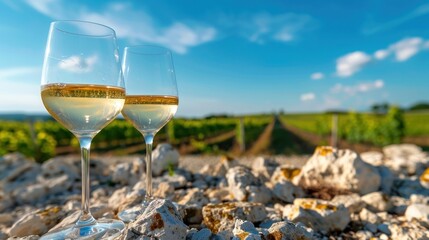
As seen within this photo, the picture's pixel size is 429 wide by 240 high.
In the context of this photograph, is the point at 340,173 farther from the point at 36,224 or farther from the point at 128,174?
the point at 128,174

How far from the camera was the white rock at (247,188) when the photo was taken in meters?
2.62

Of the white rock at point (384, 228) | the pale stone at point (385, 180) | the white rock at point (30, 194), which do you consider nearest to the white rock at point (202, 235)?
the white rock at point (384, 228)

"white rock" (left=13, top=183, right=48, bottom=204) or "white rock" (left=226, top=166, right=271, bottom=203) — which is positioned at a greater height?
"white rock" (left=226, top=166, right=271, bottom=203)

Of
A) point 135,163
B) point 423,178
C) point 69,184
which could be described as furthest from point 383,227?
point 69,184

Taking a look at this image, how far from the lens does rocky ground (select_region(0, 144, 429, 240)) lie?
1613 mm

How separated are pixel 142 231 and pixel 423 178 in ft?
11.2

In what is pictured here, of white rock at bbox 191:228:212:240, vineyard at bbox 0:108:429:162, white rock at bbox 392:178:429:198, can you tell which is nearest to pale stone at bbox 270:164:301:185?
white rock at bbox 392:178:429:198

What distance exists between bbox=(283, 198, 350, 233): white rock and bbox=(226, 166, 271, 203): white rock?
1.17 feet

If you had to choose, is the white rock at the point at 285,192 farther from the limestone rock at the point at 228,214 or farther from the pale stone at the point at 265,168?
the limestone rock at the point at 228,214

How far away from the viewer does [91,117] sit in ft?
5.17

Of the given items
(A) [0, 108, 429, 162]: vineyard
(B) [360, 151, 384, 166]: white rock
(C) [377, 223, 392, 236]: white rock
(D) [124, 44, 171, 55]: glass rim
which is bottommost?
(A) [0, 108, 429, 162]: vineyard

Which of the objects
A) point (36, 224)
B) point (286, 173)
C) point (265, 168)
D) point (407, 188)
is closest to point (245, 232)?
point (36, 224)

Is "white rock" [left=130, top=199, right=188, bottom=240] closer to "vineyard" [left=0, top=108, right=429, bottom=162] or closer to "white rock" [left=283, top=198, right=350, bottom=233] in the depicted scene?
"white rock" [left=283, top=198, right=350, bottom=233]

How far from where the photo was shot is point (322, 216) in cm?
224
